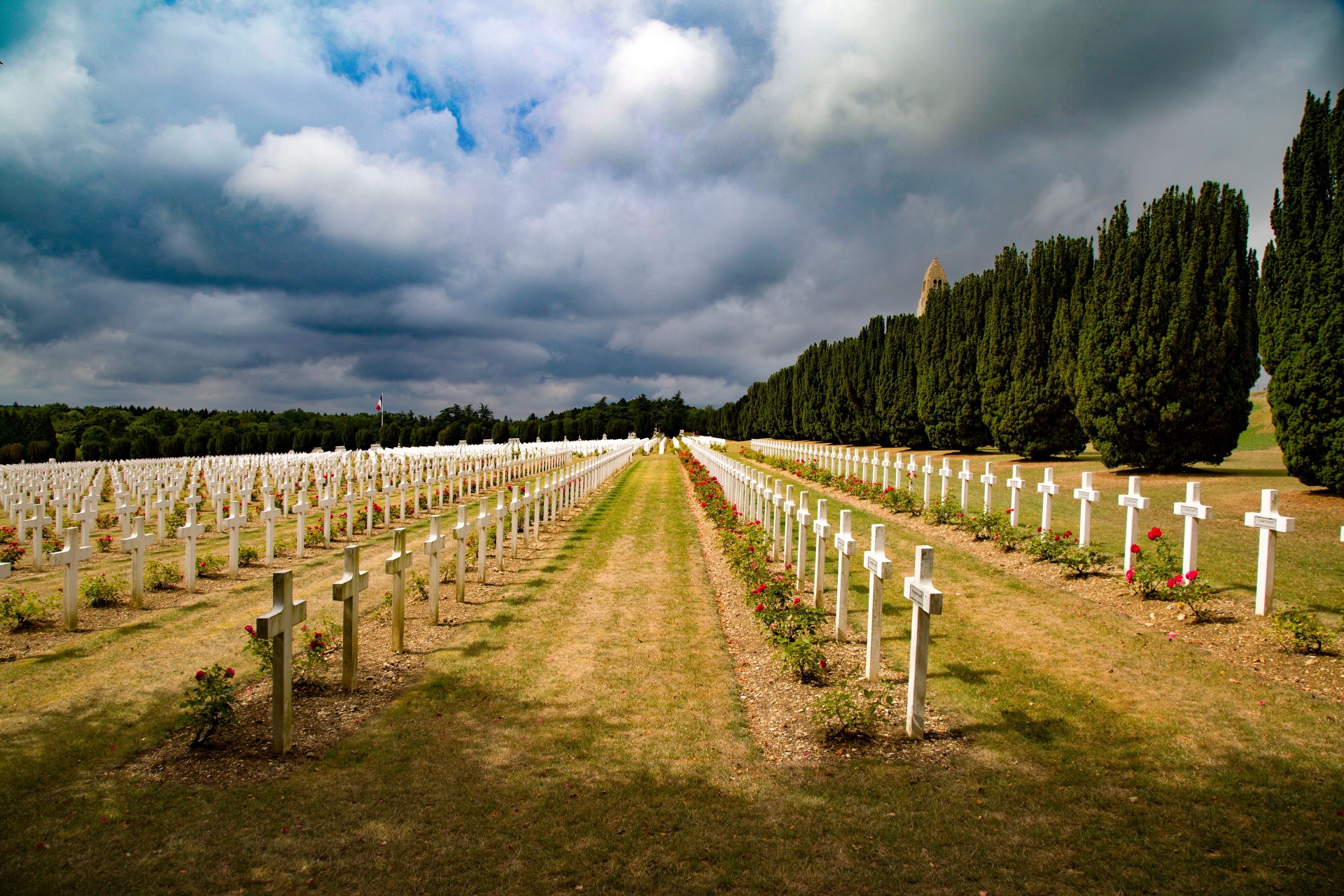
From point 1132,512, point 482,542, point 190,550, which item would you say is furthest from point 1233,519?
point 190,550

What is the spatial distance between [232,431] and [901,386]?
→ 166 feet

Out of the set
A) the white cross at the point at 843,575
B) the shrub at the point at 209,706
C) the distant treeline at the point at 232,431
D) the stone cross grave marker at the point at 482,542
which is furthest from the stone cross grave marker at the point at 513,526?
the distant treeline at the point at 232,431

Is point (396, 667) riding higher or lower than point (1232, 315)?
lower

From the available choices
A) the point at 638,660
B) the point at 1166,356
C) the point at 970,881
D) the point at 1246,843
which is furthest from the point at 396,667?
the point at 1166,356

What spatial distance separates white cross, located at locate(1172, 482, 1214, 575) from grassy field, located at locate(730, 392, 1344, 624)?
16.1 inches

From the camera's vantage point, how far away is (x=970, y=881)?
2951 millimetres

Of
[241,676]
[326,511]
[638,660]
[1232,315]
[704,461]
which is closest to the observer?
[241,676]

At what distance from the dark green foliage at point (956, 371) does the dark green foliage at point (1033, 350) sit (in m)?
1.73

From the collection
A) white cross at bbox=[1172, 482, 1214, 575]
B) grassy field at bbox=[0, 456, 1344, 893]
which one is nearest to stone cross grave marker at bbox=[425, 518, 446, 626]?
grassy field at bbox=[0, 456, 1344, 893]

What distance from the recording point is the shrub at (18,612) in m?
6.76

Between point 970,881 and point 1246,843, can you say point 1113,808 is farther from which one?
point 970,881

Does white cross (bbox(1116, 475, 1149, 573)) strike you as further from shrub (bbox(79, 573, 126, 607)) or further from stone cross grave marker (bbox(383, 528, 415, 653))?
shrub (bbox(79, 573, 126, 607))

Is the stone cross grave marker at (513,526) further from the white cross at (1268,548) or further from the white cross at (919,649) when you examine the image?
the white cross at (1268,548)

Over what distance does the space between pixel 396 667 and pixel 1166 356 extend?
16.6 meters
